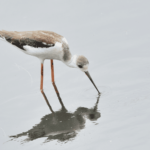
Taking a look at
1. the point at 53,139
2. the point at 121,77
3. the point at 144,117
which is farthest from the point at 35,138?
the point at 121,77

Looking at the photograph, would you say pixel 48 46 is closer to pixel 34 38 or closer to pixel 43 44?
pixel 43 44

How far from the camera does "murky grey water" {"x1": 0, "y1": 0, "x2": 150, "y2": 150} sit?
544 centimetres

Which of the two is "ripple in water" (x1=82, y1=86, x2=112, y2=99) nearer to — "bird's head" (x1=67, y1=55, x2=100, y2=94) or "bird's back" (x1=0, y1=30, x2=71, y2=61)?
"bird's head" (x1=67, y1=55, x2=100, y2=94)

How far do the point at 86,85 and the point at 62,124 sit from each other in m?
1.50

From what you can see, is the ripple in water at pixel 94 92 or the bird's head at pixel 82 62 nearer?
the ripple in water at pixel 94 92

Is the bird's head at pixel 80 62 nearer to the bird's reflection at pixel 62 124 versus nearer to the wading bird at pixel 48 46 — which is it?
the wading bird at pixel 48 46

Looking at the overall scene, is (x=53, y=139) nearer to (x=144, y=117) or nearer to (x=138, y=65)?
(x=144, y=117)

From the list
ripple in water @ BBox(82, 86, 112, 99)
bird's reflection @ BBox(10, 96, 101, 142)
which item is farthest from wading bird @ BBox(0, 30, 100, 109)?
bird's reflection @ BBox(10, 96, 101, 142)

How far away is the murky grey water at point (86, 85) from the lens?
544cm

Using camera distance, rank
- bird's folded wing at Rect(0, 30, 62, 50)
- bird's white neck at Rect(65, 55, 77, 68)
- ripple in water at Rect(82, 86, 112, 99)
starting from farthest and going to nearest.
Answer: bird's white neck at Rect(65, 55, 77, 68) < bird's folded wing at Rect(0, 30, 62, 50) < ripple in water at Rect(82, 86, 112, 99)

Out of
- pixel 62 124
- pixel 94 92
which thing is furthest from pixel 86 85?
pixel 62 124

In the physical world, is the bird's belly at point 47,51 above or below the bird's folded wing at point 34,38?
below

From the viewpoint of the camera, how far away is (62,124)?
19.6 feet

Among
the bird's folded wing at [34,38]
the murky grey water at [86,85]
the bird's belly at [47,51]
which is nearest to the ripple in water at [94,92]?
the murky grey water at [86,85]
